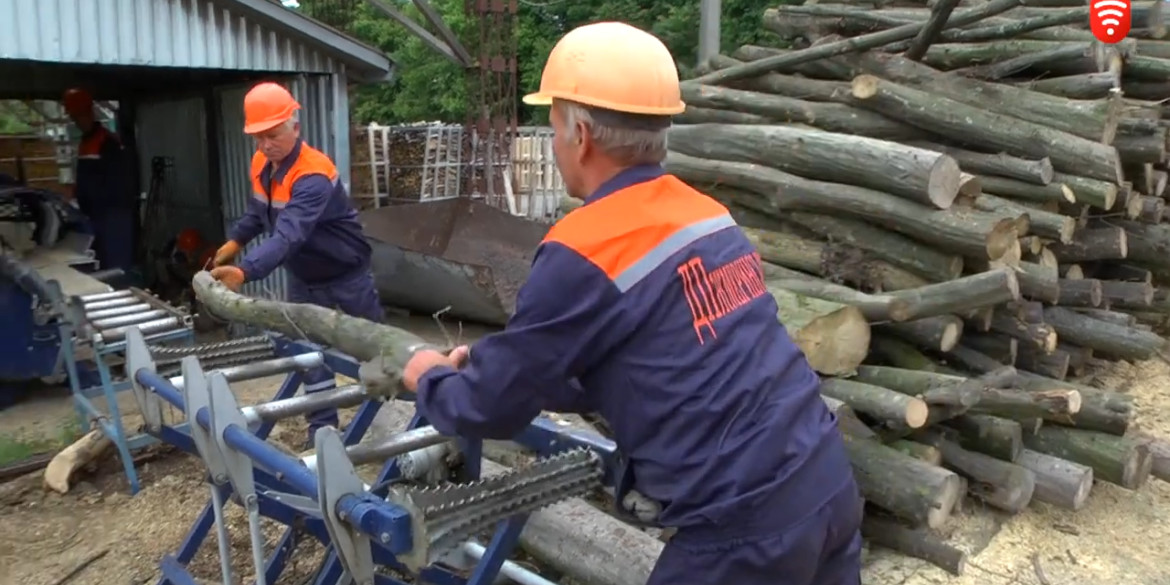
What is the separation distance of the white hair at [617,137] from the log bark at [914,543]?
297 cm

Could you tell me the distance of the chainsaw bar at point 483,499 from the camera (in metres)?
2.25

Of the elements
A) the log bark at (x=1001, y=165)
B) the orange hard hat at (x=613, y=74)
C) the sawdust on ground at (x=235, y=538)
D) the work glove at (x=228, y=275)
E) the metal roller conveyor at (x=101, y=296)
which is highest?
the orange hard hat at (x=613, y=74)

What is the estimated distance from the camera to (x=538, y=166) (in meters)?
18.0

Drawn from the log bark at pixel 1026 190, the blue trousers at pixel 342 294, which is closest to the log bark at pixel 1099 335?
the log bark at pixel 1026 190

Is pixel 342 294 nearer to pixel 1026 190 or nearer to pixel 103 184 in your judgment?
pixel 1026 190

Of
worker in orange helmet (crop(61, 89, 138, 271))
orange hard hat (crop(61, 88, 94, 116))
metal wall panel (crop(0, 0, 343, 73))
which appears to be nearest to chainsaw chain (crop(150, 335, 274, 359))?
metal wall panel (crop(0, 0, 343, 73))

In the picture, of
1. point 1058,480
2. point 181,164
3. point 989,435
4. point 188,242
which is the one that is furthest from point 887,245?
point 181,164

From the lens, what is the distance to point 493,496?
7.93 ft

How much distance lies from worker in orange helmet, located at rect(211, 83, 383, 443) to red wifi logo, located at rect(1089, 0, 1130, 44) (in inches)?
178

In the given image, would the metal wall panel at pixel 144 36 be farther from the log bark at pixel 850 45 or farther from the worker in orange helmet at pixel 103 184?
the log bark at pixel 850 45

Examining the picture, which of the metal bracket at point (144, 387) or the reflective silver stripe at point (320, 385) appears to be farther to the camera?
the reflective silver stripe at point (320, 385)

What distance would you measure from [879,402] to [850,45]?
3019 millimetres

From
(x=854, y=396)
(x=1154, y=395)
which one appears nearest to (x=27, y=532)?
(x=854, y=396)

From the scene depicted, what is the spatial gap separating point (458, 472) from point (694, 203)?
1.23 m
